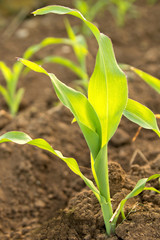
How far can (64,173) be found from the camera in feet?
6.42

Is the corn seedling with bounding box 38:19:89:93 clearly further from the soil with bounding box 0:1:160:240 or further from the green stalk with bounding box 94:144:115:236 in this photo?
the green stalk with bounding box 94:144:115:236

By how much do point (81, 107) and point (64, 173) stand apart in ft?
2.50

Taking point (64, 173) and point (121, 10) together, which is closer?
point (64, 173)

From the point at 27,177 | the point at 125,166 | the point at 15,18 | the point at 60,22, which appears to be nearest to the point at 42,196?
the point at 27,177

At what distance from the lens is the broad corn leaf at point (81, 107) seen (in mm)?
1245

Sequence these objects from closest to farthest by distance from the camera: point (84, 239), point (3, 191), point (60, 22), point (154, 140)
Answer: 1. point (84, 239)
2. point (3, 191)
3. point (154, 140)
4. point (60, 22)

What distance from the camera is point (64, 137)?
2166 millimetres

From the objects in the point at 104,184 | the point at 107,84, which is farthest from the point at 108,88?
the point at 104,184

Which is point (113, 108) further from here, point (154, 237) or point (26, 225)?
point (26, 225)

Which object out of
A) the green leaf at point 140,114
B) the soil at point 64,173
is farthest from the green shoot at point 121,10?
the green leaf at point 140,114

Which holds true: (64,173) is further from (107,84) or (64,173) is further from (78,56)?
(78,56)

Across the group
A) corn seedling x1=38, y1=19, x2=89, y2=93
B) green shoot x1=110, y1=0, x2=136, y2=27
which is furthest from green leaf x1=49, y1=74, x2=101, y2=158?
green shoot x1=110, y1=0, x2=136, y2=27

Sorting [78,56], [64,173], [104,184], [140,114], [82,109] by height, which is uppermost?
[82,109]

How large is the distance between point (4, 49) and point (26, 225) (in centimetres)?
243
